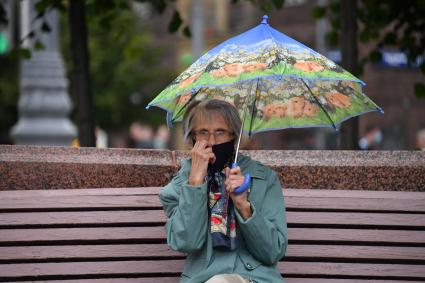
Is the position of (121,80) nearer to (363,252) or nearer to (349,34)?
(349,34)

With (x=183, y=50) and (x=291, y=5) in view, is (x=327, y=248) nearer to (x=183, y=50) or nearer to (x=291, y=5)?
(x=291, y=5)

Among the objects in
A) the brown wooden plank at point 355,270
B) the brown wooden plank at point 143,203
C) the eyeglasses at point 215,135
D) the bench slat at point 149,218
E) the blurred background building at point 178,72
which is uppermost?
the eyeglasses at point 215,135

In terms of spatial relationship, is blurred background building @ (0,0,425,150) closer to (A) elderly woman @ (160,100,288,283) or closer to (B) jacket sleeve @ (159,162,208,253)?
(A) elderly woman @ (160,100,288,283)

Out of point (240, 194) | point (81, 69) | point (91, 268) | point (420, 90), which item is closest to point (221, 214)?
point (240, 194)

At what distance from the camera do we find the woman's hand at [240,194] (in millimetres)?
5102

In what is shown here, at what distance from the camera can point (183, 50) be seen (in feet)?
185

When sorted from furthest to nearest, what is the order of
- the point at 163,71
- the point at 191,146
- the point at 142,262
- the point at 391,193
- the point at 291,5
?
1. the point at 291,5
2. the point at 163,71
3. the point at 391,193
4. the point at 142,262
5. the point at 191,146

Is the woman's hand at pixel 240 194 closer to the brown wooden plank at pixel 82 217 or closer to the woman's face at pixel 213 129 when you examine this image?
the woman's face at pixel 213 129

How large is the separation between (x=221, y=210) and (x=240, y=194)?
156 millimetres

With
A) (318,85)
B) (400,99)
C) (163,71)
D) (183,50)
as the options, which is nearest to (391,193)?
(318,85)

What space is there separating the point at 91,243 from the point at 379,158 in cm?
168

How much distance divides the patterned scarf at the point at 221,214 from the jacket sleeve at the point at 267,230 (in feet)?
0.22

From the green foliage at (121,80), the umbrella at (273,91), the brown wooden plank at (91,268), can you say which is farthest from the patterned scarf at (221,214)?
the green foliage at (121,80)

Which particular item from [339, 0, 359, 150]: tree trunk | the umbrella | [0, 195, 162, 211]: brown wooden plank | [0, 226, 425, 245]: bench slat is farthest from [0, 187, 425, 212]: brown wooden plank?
[339, 0, 359, 150]: tree trunk
